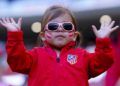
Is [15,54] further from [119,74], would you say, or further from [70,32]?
[119,74]

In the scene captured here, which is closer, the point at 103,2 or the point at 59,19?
the point at 59,19

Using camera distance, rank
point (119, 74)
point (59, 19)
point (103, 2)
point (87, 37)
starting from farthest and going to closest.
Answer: point (87, 37)
point (103, 2)
point (119, 74)
point (59, 19)

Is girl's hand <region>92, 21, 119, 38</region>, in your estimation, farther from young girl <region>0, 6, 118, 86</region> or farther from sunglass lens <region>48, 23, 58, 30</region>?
sunglass lens <region>48, 23, 58, 30</region>

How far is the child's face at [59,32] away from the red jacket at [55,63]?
0.04 m

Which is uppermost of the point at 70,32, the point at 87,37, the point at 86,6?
the point at 70,32

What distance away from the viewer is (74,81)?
3689 mm

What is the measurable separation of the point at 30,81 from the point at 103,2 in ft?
14.7

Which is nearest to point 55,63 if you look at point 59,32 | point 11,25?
point 59,32

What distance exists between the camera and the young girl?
367 centimetres

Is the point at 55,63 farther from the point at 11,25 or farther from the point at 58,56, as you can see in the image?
the point at 11,25

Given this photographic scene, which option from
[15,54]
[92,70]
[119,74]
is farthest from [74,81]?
[119,74]

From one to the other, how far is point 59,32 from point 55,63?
0.68 ft

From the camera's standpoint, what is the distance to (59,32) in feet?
12.4

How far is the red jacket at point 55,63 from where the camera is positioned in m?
3.65
